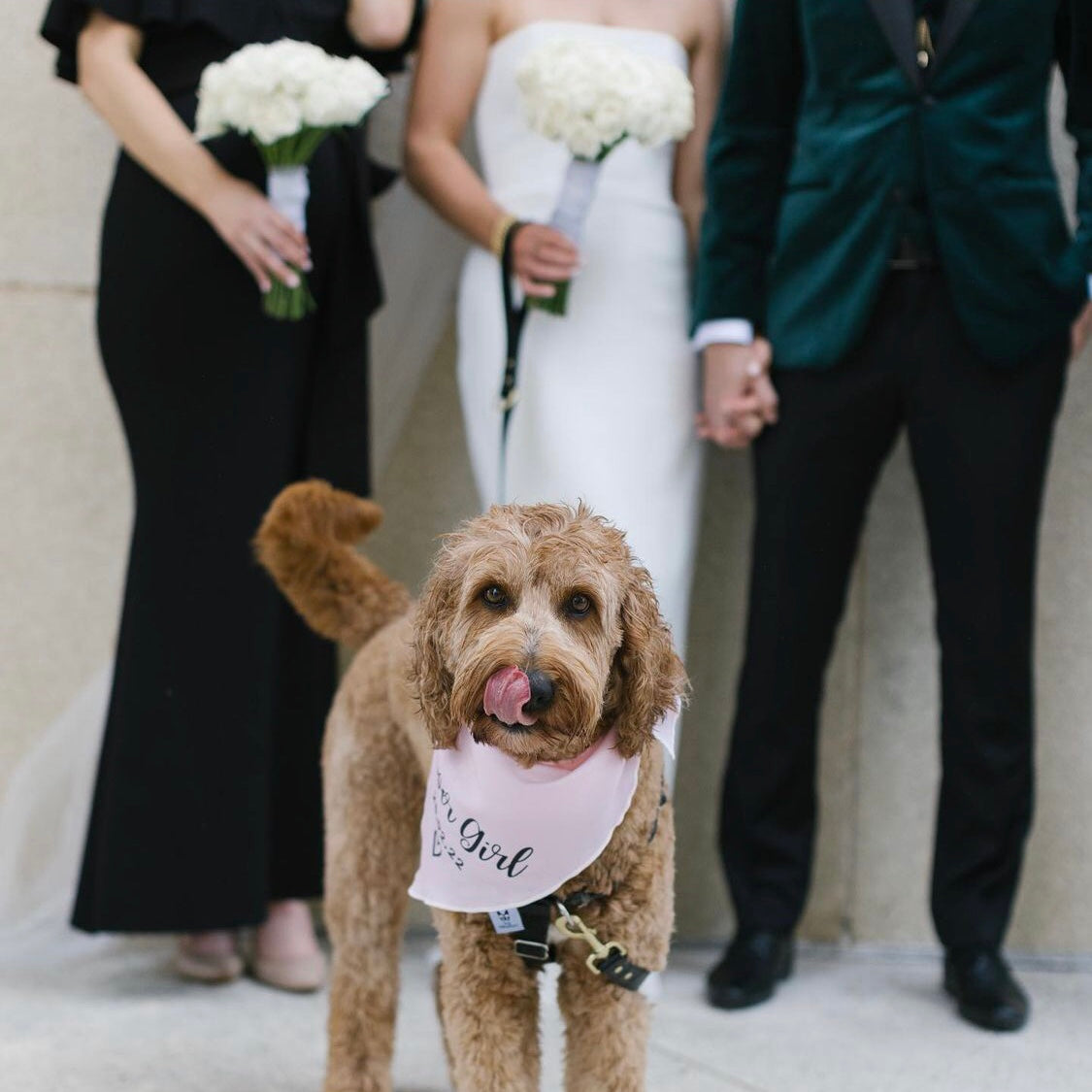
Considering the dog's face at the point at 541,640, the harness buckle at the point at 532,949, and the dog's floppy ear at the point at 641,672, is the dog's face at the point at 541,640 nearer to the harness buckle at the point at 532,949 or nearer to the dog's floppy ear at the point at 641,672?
the dog's floppy ear at the point at 641,672

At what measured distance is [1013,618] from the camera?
9.21 feet

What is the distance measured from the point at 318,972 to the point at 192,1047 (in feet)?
1.16

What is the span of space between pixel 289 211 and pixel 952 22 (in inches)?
48.2

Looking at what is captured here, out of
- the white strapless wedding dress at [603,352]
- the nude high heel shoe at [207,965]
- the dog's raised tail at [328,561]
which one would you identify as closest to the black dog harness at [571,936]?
the dog's raised tail at [328,561]

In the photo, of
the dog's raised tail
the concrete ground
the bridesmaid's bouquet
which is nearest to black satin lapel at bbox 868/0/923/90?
the bridesmaid's bouquet

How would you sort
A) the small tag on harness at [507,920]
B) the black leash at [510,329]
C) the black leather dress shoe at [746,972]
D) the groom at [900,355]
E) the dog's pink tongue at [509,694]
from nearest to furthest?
the dog's pink tongue at [509,694], the small tag on harness at [507,920], the black leash at [510,329], the groom at [900,355], the black leather dress shoe at [746,972]

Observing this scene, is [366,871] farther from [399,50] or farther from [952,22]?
[952,22]

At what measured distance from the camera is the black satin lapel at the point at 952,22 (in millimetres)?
2605

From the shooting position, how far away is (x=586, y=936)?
5.61 ft

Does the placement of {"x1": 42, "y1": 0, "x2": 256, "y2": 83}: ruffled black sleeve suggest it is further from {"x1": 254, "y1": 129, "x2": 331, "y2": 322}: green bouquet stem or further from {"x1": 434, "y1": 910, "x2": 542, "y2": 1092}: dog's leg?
{"x1": 434, "y1": 910, "x2": 542, "y2": 1092}: dog's leg

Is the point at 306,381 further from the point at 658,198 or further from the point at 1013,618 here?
the point at 1013,618

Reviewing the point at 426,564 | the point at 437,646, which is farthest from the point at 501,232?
the point at 437,646

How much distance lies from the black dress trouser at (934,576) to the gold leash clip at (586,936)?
1.26 m

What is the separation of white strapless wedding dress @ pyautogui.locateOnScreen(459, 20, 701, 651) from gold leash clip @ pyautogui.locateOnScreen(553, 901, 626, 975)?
111cm
